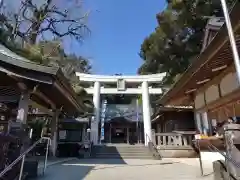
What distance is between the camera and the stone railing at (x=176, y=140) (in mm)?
14759

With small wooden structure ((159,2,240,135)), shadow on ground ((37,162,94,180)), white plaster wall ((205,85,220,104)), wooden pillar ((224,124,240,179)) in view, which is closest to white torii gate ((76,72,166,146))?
small wooden structure ((159,2,240,135))

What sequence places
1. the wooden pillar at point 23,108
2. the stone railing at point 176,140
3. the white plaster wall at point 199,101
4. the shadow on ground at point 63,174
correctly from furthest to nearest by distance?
1. the stone railing at point 176,140
2. the white plaster wall at point 199,101
3. the wooden pillar at point 23,108
4. the shadow on ground at point 63,174

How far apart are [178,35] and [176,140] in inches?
463

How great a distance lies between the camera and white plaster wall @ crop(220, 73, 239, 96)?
5543 mm

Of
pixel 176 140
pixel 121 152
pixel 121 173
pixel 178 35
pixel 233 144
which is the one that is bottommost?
pixel 121 173

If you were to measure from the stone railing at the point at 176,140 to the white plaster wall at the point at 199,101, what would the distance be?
610cm

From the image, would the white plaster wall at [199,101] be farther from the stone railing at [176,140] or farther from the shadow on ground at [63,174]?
the stone railing at [176,140]

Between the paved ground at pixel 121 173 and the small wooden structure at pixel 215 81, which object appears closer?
the small wooden structure at pixel 215 81

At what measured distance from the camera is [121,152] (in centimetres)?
1722

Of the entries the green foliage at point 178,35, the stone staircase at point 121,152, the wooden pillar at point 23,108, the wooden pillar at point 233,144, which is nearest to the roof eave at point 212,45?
the wooden pillar at point 233,144

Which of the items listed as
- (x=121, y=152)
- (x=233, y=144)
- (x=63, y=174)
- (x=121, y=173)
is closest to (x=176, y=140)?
(x=121, y=152)

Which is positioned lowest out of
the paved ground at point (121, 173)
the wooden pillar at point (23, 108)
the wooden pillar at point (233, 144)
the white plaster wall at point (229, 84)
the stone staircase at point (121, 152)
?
the paved ground at point (121, 173)

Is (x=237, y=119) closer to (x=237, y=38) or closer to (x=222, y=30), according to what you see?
(x=237, y=38)

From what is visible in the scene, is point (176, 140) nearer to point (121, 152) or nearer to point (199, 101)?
point (121, 152)
